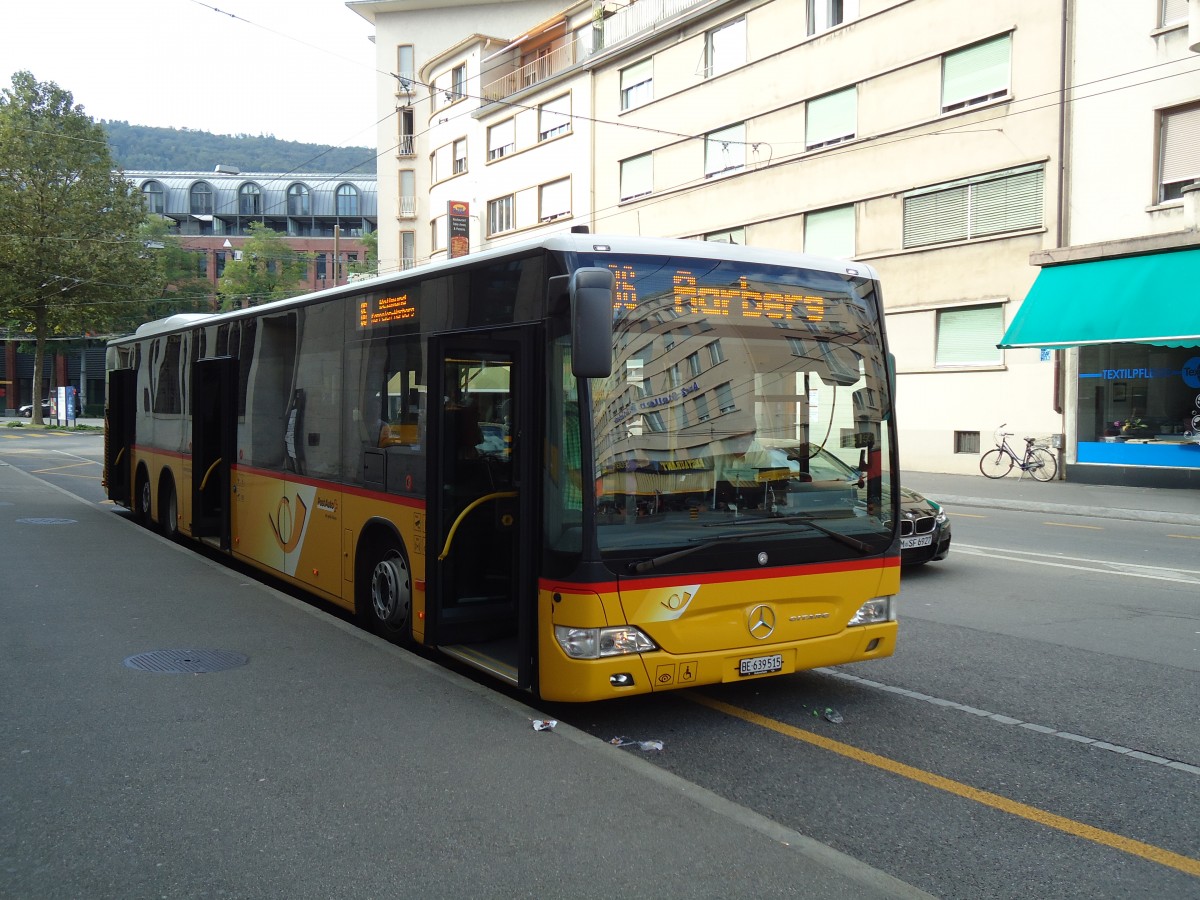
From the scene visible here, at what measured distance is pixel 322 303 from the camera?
8836mm

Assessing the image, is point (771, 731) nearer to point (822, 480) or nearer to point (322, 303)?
point (822, 480)

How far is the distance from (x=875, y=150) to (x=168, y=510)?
19.7 m

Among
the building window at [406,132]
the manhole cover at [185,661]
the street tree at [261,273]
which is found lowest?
the manhole cover at [185,661]

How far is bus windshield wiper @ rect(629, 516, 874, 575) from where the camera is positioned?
552cm

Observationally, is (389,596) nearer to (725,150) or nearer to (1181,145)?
(1181,145)

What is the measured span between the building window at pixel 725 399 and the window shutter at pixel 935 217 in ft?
69.6

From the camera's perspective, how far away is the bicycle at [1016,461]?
2336 cm

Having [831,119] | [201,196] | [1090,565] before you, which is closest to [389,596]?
[1090,565]

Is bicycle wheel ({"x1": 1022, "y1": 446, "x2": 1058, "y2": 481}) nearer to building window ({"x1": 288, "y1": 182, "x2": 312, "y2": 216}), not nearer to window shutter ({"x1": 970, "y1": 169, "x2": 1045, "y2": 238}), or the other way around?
window shutter ({"x1": 970, "y1": 169, "x2": 1045, "y2": 238})

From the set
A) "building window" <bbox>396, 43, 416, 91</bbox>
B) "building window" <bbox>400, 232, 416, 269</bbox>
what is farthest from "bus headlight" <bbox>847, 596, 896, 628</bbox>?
"building window" <bbox>396, 43, 416, 91</bbox>

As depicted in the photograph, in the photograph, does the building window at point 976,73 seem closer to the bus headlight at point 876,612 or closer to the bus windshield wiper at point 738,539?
the bus headlight at point 876,612

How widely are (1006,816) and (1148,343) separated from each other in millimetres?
19130

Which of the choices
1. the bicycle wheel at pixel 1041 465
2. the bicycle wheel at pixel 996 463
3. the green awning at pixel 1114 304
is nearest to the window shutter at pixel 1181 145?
the green awning at pixel 1114 304

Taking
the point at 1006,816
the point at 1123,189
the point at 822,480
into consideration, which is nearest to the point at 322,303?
the point at 822,480
